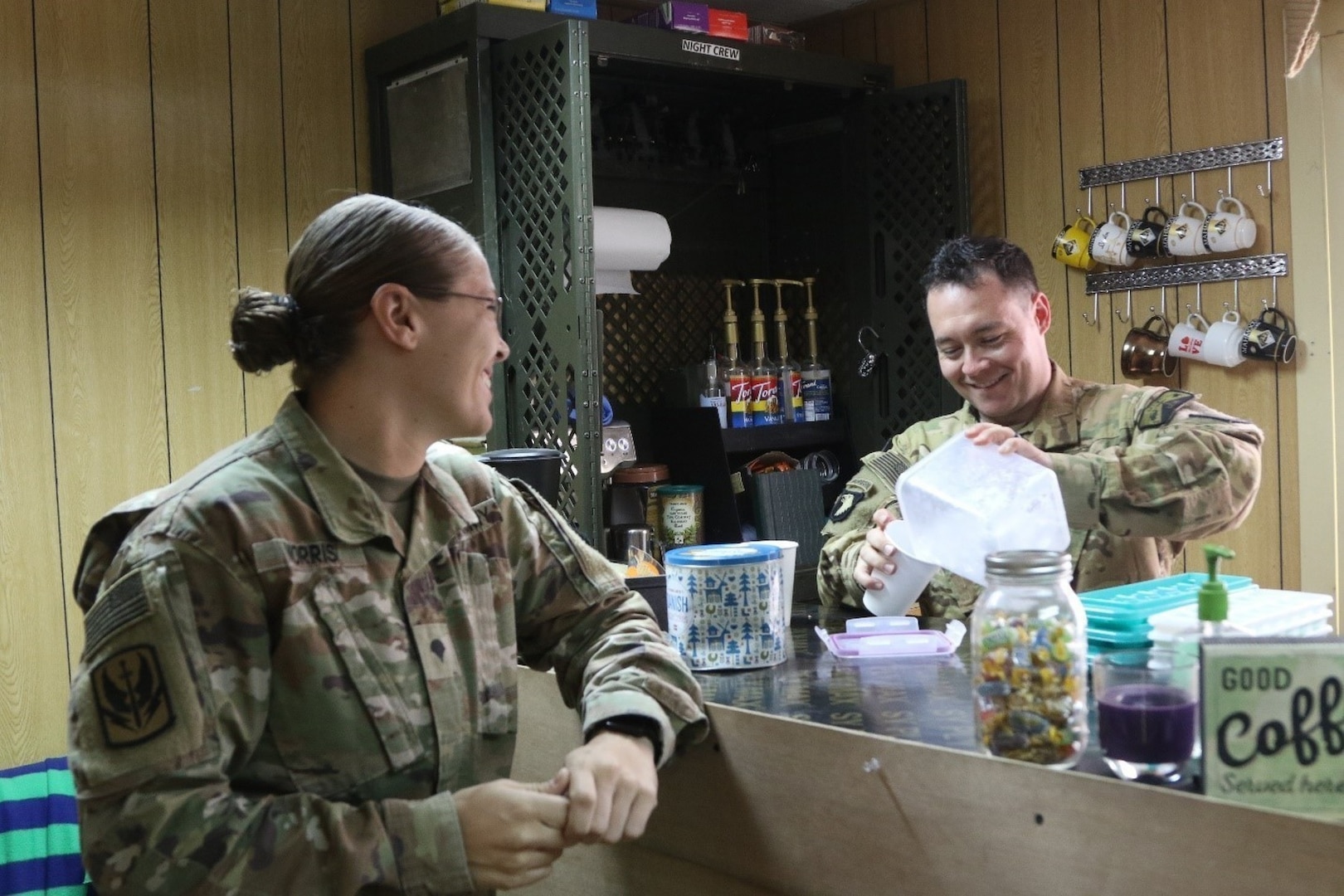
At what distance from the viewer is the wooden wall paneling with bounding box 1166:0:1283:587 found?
3230mm

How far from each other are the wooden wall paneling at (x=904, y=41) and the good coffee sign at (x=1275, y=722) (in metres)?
3.11

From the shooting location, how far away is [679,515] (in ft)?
11.8

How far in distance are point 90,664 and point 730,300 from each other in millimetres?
2906

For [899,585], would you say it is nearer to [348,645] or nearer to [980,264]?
[980,264]

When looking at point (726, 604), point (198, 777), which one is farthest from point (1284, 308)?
point (198, 777)

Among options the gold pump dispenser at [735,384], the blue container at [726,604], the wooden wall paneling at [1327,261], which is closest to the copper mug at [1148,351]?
the wooden wall paneling at [1327,261]

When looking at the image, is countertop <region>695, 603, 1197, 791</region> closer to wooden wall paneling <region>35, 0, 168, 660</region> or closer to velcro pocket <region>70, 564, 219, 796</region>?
velcro pocket <region>70, 564, 219, 796</region>

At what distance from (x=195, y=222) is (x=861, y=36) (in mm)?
2167

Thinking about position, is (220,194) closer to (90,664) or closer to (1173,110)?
(90,664)

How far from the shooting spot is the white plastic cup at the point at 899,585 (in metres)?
2.04

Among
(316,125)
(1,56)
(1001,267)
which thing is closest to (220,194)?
(316,125)

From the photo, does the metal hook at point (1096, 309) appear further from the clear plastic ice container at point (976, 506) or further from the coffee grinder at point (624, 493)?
the clear plastic ice container at point (976, 506)

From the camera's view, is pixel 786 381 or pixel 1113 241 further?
pixel 786 381

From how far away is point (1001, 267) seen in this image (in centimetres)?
242
